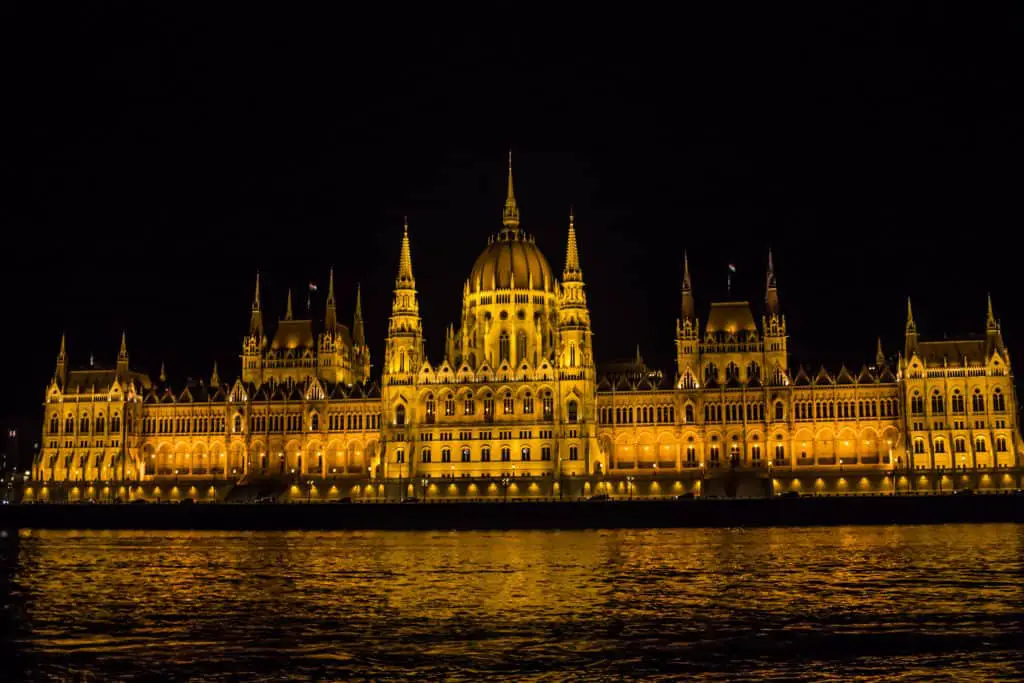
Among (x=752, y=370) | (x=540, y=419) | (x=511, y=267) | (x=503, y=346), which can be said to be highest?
(x=511, y=267)

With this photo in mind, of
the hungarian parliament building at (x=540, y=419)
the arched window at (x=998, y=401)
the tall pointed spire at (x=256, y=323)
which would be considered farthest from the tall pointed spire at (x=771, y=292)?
the tall pointed spire at (x=256, y=323)

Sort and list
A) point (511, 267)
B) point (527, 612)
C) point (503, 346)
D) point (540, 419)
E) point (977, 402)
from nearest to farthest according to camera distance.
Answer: point (527, 612) < point (977, 402) < point (540, 419) < point (503, 346) < point (511, 267)

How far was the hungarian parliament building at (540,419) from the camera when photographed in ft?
375

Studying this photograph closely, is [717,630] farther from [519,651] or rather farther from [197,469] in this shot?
[197,469]

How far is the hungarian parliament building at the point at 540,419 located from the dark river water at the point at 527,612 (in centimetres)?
3745

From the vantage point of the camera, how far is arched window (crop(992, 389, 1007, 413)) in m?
114

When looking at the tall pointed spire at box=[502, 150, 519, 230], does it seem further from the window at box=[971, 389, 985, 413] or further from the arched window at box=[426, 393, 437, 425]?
the window at box=[971, 389, 985, 413]

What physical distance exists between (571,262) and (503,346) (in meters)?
10.1

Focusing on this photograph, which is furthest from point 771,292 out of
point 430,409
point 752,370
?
point 430,409

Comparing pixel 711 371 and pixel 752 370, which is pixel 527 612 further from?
pixel 752 370

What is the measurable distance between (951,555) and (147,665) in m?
42.3

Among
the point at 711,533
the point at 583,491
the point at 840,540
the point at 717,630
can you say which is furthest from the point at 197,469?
the point at 717,630

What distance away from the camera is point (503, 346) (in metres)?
127

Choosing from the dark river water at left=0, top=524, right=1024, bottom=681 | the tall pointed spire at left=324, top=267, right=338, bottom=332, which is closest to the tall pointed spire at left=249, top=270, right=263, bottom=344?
the tall pointed spire at left=324, top=267, right=338, bottom=332
